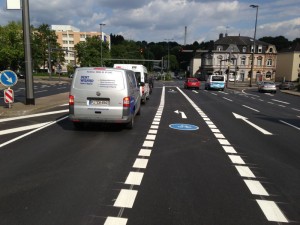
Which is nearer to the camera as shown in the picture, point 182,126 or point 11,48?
point 182,126

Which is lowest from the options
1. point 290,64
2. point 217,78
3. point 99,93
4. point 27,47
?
point 217,78

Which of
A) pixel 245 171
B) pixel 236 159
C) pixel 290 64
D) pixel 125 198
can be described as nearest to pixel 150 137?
pixel 236 159

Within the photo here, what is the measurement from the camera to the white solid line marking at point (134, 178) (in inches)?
215

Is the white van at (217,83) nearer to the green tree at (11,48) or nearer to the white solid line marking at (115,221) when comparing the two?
the white solid line marking at (115,221)

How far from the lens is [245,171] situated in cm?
620

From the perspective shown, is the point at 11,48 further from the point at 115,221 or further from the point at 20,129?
the point at 115,221

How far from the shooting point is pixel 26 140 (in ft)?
28.6

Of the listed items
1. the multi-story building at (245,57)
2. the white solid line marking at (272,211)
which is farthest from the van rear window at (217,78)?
the multi-story building at (245,57)

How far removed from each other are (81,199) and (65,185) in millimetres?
685

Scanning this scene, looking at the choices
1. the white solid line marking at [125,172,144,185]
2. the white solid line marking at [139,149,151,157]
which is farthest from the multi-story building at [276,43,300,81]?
the white solid line marking at [125,172,144,185]

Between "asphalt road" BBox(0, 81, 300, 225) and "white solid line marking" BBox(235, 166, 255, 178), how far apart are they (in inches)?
0.7

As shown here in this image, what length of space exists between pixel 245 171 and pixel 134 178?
219 centimetres

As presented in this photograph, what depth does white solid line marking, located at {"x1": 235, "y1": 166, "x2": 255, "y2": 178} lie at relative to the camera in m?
5.96

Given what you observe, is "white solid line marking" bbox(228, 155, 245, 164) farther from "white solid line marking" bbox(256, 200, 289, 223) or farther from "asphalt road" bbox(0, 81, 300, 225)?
"white solid line marking" bbox(256, 200, 289, 223)
